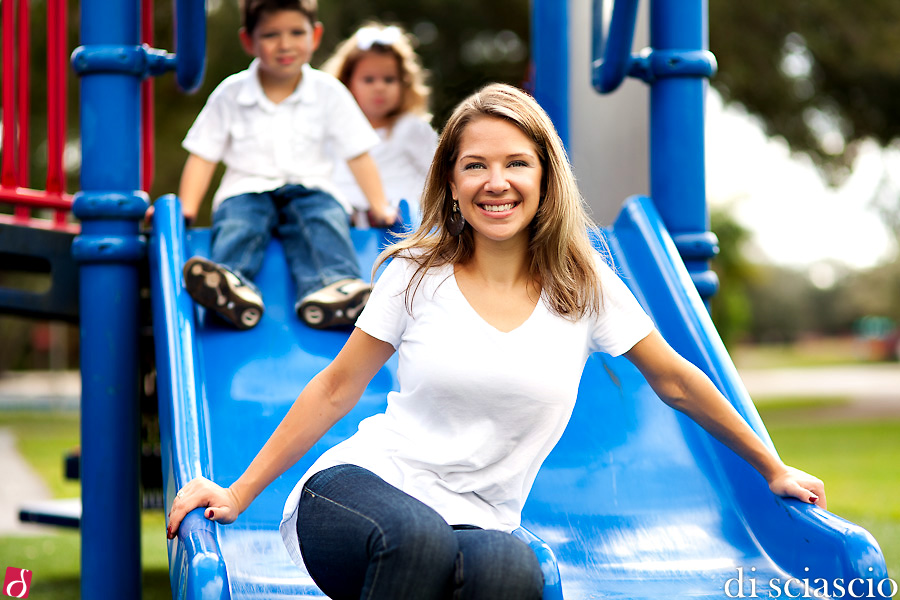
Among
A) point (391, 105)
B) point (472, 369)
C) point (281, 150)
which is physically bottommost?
point (472, 369)

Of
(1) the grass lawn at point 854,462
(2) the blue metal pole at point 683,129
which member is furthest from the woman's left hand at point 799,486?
(1) the grass lawn at point 854,462

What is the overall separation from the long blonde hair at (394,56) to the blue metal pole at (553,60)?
0.53 meters

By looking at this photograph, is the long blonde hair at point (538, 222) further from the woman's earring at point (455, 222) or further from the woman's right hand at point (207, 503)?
the woman's right hand at point (207, 503)

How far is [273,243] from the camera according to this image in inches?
125

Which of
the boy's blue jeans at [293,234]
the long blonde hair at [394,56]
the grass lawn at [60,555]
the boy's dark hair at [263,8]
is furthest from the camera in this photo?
the grass lawn at [60,555]

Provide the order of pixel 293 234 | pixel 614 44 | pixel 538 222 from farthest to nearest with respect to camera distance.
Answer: pixel 614 44
pixel 293 234
pixel 538 222

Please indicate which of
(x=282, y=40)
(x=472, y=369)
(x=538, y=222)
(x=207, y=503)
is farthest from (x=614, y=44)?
(x=207, y=503)

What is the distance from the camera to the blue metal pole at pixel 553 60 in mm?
4488

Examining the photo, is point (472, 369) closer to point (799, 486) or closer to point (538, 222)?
point (538, 222)

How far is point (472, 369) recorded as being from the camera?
176 centimetres

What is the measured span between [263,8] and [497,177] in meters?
1.73

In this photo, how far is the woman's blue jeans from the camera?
155cm

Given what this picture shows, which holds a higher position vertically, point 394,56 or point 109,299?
point 394,56

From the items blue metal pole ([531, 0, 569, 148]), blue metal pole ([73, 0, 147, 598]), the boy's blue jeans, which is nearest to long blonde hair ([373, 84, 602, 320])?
the boy's blue jeans
